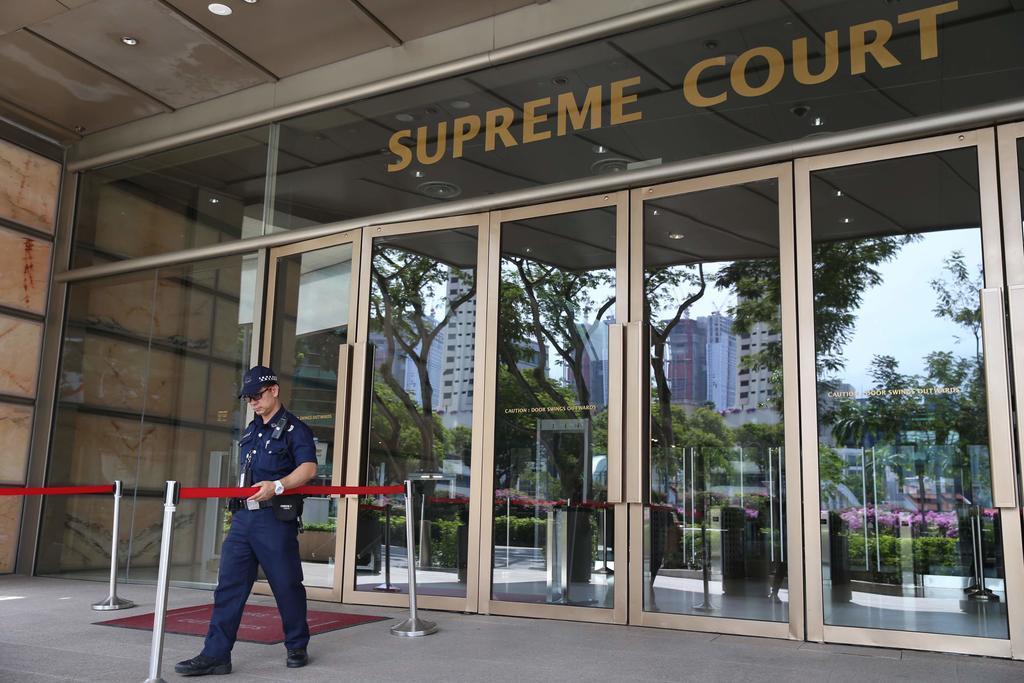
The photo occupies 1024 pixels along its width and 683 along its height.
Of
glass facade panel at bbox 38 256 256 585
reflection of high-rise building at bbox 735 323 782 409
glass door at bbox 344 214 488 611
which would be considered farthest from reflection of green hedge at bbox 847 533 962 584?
glass facade panel at bbox 38 256 256 585

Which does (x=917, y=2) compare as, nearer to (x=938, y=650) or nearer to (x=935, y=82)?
(x=935, y=82)

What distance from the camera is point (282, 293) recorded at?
27.0ft

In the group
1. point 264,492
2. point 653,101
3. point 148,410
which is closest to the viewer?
point 264,492

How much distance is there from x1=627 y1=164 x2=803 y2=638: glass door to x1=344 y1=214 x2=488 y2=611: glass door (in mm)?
1382

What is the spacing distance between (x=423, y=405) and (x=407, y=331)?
0.66 metres

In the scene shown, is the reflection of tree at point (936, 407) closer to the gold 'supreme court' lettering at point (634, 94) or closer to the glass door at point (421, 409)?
the gold 'supreme court' lettering at point (634, 94)

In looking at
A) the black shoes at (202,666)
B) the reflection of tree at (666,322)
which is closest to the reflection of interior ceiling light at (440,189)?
the reflection of tree at (666,322)

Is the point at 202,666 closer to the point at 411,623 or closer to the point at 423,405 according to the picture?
the point at 411,623

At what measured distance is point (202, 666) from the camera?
4.20 meters

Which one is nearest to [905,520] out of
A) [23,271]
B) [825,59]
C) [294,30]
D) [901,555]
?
[901,555]

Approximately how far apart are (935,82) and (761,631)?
142 inches

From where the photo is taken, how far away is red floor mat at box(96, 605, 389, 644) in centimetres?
542

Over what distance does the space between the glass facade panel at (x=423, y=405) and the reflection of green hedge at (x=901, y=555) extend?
2.83m

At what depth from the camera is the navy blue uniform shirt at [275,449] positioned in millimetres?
4590
